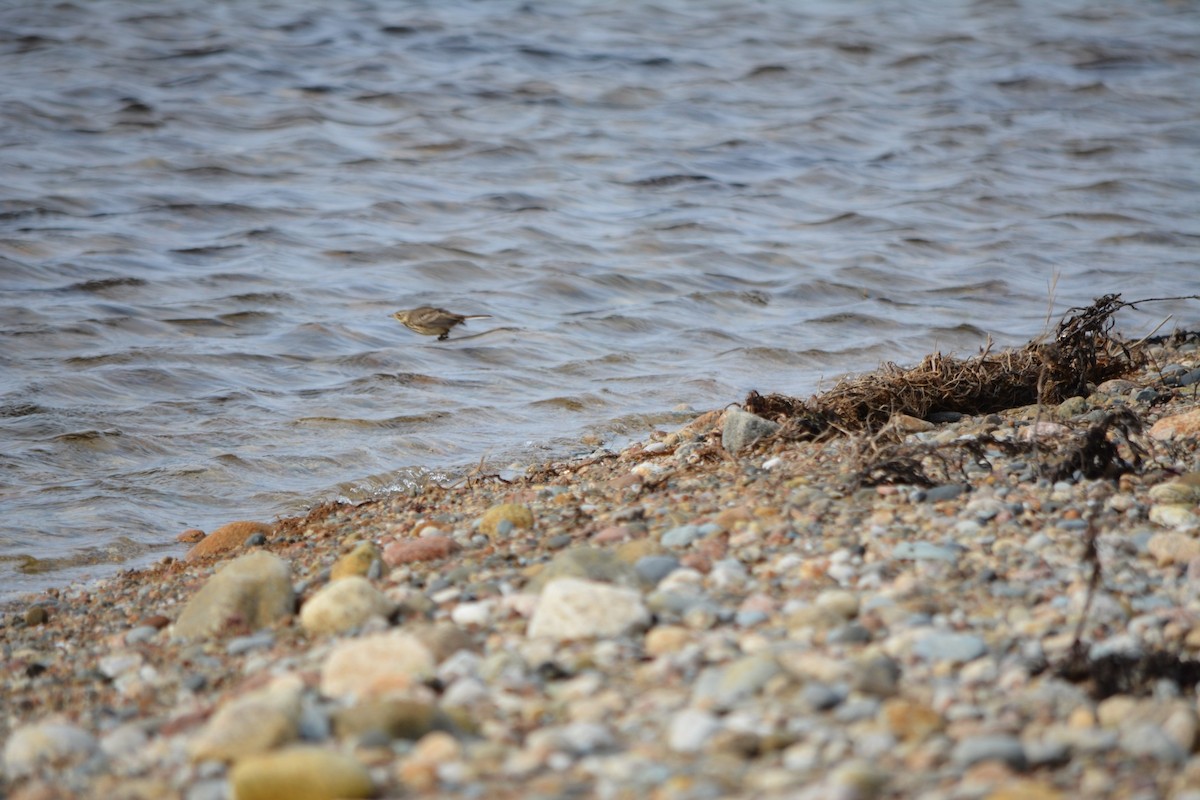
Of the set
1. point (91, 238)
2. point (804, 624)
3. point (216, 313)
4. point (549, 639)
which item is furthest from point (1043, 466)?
point (91, 238)

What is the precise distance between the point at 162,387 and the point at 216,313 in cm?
135

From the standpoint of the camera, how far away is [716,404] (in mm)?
6621

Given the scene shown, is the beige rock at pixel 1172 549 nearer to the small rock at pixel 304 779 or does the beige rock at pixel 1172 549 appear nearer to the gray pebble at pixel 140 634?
the small rock at pixel 304 779

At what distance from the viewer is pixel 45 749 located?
2.25m

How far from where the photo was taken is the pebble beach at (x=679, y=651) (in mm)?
1938

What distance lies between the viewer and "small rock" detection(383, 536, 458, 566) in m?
3.37

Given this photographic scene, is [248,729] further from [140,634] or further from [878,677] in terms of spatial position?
[140,634]

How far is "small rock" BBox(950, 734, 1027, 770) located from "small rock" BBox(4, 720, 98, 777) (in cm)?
159

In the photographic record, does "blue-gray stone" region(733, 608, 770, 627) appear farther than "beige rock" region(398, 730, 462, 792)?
Yes

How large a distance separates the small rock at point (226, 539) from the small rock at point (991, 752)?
310cm

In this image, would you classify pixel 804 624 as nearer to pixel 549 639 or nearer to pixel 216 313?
pixel 549 639

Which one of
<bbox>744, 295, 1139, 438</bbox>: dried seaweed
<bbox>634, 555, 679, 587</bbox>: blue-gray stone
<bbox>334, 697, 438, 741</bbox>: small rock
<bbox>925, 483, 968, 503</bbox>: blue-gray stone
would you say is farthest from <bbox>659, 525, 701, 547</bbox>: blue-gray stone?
<bbox>744, 295, 1139, 438</bbox>: dried seaweed

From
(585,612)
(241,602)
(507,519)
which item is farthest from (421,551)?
(585,612)

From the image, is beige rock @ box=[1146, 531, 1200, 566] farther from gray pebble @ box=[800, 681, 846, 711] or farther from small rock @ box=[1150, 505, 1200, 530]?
gray pebble @ box=[800, 681, 846, 711]
